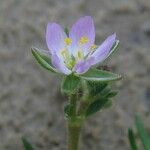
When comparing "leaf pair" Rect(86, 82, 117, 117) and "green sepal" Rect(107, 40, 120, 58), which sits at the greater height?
"green sepal" Rect(107, 40, 120, 58)

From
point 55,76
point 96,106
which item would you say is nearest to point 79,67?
point 96,106

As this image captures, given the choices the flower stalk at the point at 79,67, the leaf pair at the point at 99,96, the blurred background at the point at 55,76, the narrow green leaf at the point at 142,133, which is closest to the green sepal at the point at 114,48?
the flower stalk at the point at 79,67

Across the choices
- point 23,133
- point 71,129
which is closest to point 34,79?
point 23,133

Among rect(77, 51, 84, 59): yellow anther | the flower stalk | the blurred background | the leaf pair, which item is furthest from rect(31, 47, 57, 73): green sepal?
the blurred background

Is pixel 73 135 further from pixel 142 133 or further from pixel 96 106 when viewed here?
pixel 142 133

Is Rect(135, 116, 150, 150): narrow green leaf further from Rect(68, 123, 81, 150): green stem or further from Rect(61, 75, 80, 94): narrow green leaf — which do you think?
Rect(61, 75, 80, 94): narrow green leaf
